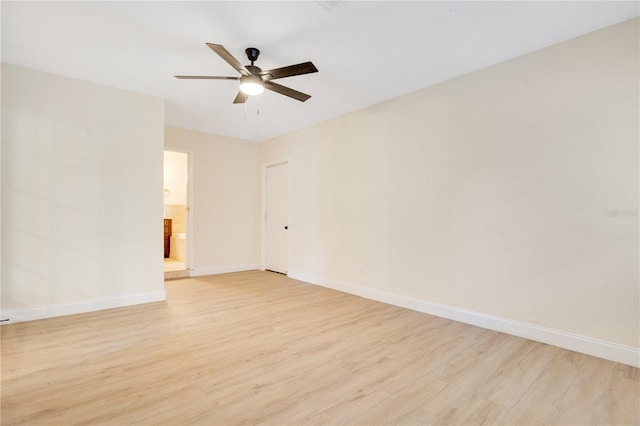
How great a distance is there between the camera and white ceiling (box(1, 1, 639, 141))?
89.4 inches

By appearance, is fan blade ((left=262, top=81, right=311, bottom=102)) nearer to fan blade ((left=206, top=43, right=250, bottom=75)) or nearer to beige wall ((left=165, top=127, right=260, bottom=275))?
fan blade ((left=206, top=43, right=250, bottom=75))

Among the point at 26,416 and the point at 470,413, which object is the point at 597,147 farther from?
the point at 26,416

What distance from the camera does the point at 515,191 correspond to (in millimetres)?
2916

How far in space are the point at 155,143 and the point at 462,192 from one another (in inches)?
157

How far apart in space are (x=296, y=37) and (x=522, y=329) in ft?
11.5

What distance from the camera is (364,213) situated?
170 inches

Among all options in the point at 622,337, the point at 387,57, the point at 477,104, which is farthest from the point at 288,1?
the point at 622,337

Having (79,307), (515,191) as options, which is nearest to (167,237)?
(79,307)

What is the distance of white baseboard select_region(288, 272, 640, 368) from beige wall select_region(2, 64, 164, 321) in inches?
127

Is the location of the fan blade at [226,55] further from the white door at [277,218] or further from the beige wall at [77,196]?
the white door at [277,218]

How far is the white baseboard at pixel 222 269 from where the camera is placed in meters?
5.56

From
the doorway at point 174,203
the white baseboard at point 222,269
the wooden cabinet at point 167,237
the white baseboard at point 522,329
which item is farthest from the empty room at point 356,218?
the wooden cabinet at point 167,237

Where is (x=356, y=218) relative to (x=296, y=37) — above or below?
below

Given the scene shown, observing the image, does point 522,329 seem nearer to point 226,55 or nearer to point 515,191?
point 515,191
